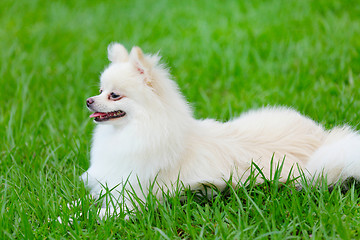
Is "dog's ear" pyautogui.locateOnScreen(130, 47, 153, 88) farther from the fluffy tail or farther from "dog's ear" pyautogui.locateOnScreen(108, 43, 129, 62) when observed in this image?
the fluffy tail

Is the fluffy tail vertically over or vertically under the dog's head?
under

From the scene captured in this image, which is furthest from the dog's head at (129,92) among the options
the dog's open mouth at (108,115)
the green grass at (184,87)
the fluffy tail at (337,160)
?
the fluffy tail at (337,160)

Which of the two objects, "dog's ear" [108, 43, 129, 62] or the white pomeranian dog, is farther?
"dog's ear" [108, 43, 129, 62]

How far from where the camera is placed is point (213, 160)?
2.76 metres

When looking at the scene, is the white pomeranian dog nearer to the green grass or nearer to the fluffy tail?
the fluffy tail

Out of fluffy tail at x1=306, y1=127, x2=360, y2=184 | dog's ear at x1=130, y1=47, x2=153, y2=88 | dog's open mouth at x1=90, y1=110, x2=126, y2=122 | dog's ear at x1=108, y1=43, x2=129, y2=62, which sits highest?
dog's ear at x1=108, y1=43, x2=129, y2=62

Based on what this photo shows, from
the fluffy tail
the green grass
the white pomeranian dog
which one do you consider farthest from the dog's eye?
the fluffy tail

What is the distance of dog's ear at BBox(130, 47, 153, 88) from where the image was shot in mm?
2613

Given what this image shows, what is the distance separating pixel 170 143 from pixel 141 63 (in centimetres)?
49

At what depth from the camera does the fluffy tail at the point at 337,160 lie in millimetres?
2693

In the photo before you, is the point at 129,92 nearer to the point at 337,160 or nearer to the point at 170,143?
the point at 170,143

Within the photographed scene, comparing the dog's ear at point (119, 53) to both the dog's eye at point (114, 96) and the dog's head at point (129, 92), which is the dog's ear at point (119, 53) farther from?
the dog's eye at point (114, 96)

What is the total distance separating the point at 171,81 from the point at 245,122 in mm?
623

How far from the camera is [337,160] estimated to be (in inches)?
107
